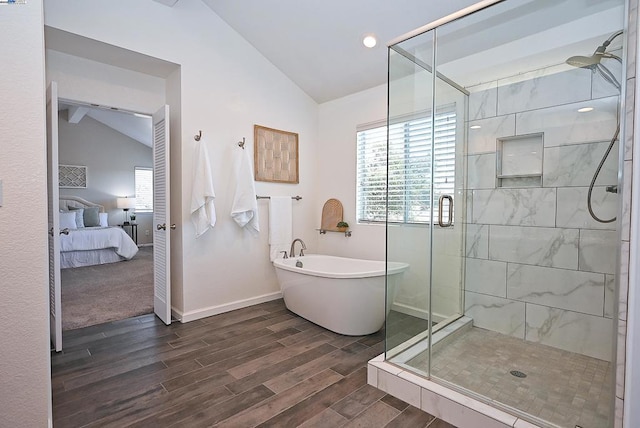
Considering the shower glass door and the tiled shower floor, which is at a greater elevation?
the shower glass door

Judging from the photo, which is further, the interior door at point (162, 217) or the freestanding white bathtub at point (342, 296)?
the interior door at point (162, 217)

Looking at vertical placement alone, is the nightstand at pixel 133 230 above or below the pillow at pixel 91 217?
below

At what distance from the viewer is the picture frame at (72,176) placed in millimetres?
7216

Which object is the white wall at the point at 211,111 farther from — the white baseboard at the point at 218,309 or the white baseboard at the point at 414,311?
the white baseboard at the point at 414,311

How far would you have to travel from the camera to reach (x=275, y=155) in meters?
3.87

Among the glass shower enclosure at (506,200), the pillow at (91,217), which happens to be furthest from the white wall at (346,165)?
the pillow at (91,217)

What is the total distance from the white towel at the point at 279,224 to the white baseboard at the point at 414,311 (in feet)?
5.72

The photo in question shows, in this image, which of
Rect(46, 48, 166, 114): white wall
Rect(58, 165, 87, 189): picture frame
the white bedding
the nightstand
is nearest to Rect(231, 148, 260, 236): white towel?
Rect(46, 48, 166, 114): white wall

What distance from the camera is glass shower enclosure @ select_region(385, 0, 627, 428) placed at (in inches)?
78.0

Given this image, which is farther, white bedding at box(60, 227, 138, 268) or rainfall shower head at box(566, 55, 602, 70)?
white bedding at box(60, 227, 138, 268)

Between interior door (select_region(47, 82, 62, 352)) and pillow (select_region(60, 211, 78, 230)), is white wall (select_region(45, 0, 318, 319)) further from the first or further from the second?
pillow (select_region(60, 211, 78, 230))

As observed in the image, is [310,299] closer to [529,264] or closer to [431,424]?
[431,424]

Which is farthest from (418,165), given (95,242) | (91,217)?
(91,217)

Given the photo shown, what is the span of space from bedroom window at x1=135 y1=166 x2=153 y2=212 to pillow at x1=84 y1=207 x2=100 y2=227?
1.15m
